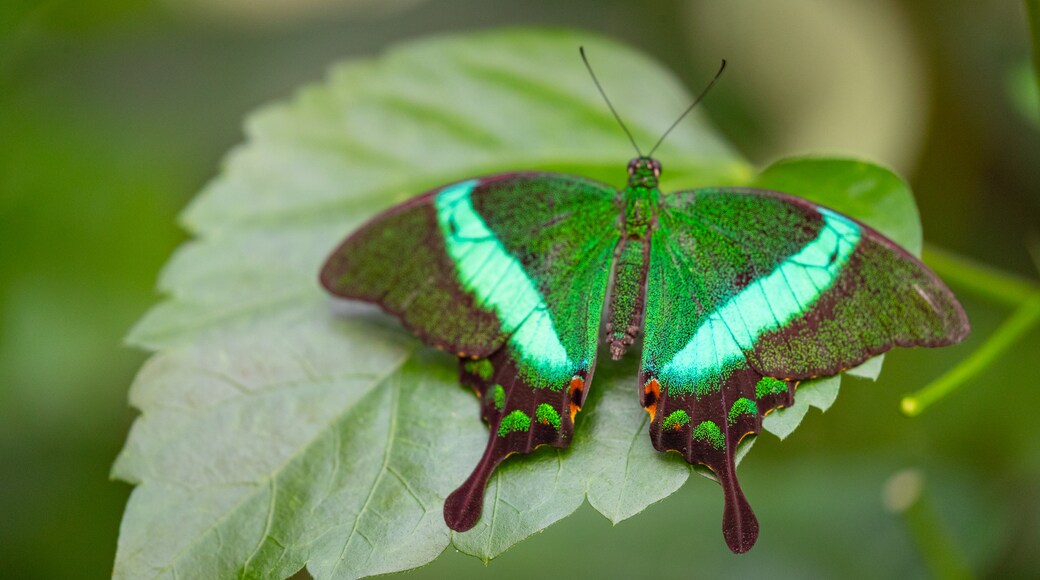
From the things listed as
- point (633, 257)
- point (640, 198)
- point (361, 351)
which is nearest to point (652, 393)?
point (633, 257)

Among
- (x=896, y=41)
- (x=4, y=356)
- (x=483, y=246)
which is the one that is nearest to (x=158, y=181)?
(x=4, y=356)

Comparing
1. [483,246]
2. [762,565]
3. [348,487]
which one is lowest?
[762,565]

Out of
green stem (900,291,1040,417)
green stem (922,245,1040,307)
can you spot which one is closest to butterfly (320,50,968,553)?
green stem (900,291,1040,417)

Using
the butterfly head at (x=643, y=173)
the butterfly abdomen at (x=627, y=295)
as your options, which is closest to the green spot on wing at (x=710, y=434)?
the butterfly abdomen at (x=627, y=295)

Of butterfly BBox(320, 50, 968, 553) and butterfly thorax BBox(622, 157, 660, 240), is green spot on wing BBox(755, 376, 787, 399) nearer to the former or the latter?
butterfly BBox(320, 50, 968, 553)

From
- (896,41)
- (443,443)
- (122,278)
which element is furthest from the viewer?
(896,41)

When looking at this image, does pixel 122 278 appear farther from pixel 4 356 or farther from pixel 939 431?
pixel 939 431

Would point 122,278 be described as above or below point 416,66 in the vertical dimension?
below
